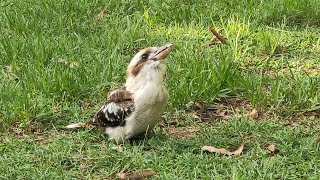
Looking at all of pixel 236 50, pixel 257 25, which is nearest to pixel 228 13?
pixel 257 25

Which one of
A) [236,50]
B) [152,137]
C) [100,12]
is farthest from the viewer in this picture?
[100,12]

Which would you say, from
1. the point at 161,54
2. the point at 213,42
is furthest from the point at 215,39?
the point at 161,54

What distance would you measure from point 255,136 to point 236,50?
1769mm

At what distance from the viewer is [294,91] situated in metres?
6.01

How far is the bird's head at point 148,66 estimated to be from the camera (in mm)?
5066

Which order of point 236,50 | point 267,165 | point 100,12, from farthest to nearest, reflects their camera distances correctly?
1. point 100,12
2. point 236,50
3. point 267,165

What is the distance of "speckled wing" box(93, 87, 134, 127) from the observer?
5.11 m

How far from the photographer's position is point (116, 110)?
517 cm

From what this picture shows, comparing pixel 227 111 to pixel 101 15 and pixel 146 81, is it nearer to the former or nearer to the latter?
pixel 146 81

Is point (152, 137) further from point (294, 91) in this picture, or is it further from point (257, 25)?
point (257, 25)

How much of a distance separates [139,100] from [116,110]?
24 cm

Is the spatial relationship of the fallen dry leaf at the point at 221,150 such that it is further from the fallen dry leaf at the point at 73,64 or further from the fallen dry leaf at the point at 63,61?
the fallen dry leaf at the point at 63,61

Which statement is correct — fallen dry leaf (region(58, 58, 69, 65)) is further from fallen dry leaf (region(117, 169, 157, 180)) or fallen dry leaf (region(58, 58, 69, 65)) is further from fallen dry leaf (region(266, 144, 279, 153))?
fallen dry leaf (region(266, 144, 279, 153))

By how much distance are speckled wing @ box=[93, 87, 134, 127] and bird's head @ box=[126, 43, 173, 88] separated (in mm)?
132
